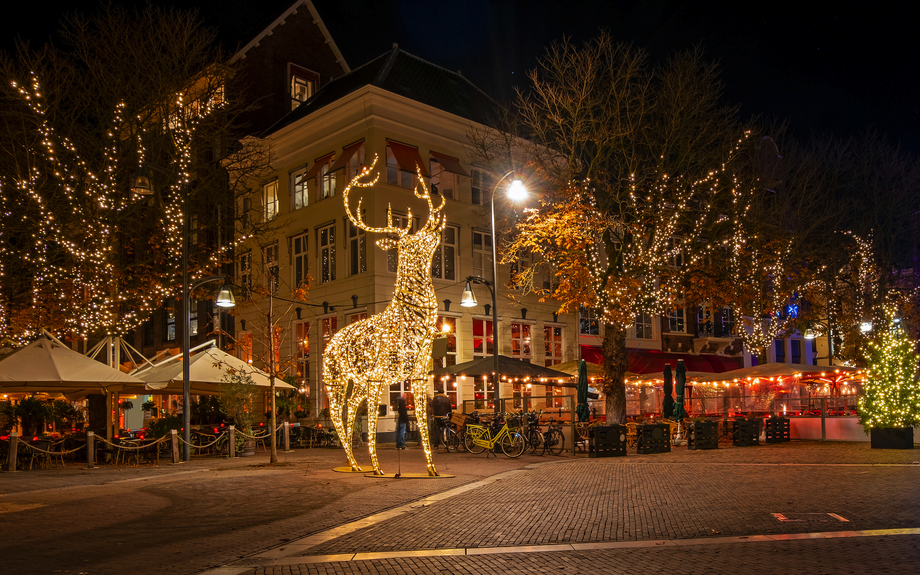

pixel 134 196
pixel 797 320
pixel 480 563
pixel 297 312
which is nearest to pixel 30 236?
pixel 134 196

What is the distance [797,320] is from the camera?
32.4m

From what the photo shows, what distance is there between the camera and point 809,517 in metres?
9.70

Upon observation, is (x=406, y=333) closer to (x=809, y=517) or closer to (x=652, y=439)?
(x=809, y=517)

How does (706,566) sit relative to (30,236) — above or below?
below

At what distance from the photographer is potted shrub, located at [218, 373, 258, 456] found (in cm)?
2247

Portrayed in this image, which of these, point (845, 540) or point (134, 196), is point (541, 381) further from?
point (845, 540)

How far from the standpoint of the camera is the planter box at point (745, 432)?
920 inches

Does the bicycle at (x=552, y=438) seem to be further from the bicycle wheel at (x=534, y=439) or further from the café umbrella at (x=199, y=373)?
the café umbrella at (x=199, y=373)

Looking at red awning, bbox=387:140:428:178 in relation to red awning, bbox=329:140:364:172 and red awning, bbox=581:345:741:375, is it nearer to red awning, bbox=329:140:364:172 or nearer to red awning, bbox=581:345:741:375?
red awning, bbox=329:140:364:172

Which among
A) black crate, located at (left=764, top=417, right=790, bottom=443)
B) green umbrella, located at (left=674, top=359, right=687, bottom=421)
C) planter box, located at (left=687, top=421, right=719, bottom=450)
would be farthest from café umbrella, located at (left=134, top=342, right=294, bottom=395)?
black crate, located at (left=764, top=417, right=790, bottom=443)

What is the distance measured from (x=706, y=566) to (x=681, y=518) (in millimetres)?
2807

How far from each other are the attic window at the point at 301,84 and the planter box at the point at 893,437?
94.2 ft

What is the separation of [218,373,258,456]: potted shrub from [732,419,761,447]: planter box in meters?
14.4

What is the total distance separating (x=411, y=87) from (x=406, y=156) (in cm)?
416
